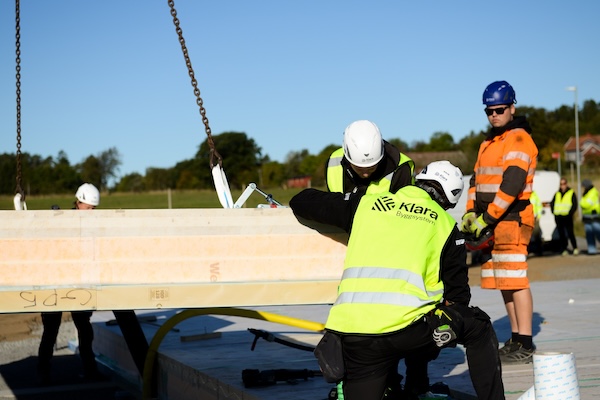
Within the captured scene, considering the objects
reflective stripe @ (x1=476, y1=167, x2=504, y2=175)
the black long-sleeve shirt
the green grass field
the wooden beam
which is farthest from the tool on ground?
the green grass field

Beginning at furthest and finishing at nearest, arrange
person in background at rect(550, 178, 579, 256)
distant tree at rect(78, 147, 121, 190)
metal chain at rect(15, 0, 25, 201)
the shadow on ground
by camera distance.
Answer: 1. distant tree at rect(78, 147, 121, 190)
2. person in background at rect(550, 178, 579, 256)
3. the shadow on ground
4. metal chain at rect(15, 0, 25, 201)

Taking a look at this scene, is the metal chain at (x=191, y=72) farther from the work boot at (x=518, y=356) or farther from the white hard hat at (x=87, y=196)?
the white hard hat at (x=87, y=196)

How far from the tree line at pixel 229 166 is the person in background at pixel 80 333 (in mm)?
30587

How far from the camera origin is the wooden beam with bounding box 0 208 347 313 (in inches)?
229

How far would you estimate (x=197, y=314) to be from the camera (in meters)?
7.34

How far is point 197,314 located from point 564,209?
56.8 feet

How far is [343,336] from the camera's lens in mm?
4531

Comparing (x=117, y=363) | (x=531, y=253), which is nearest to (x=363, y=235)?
(x=117, y=363)

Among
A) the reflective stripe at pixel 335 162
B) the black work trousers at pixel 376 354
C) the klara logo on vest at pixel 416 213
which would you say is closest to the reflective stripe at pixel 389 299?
the black work trousers at pixel 376 354

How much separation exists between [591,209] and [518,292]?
16.1 meters

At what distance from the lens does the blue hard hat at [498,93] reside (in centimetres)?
738

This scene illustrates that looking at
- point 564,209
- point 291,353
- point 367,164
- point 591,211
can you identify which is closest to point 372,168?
point 367,164

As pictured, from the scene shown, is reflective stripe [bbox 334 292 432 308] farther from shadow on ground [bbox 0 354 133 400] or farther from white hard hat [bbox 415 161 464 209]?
shadow on ground [bbox 0 354 133 400]

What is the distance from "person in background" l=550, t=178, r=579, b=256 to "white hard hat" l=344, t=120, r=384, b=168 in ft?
61.4
